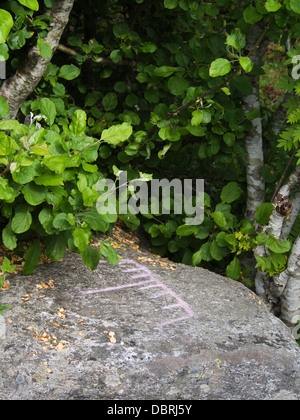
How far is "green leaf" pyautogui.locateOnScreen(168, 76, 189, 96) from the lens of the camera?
132 inches

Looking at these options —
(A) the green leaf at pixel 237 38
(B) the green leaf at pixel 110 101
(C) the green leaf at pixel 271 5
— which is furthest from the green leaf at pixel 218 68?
(B) the green leaf at pixel 110 101

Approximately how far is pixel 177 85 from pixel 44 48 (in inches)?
34.0

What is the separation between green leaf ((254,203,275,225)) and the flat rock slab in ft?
1.47

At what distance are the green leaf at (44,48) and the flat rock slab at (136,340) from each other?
1144 mm

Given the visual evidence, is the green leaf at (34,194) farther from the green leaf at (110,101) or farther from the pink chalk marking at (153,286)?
the green leaf at (110,101)

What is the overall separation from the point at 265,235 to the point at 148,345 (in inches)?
43.1

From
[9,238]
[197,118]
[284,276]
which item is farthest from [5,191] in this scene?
[284,276]

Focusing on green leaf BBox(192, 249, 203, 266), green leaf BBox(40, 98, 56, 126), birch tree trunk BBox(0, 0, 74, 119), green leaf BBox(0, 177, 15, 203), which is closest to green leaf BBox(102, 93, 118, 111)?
birch tree trunk BBox(0, 0, 74, 119)

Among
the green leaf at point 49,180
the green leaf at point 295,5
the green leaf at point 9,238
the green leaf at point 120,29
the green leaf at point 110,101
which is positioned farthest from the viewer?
the green leaf at point 110,101

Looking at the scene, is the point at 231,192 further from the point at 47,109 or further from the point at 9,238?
the point at 9,238

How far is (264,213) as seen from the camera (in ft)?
10.8

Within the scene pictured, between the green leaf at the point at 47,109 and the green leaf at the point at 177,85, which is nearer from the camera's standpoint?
the green leaf at the point at 47,109

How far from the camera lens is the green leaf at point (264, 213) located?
3266 mm

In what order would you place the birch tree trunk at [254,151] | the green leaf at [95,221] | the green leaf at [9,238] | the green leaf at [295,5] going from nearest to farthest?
1. the green leaf at [95,221]
2. the green leaf at [9,238]
3. the green leaf at [295,5]
4. the birch tree trunk at [254,151]
